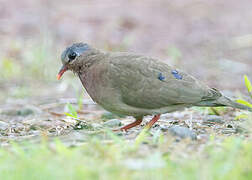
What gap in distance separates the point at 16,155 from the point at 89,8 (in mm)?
10027

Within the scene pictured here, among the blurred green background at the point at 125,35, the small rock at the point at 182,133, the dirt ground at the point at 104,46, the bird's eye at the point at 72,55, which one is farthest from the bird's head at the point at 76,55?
the blurred green background at the point at 125,35

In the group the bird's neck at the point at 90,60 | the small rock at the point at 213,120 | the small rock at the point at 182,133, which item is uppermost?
the bird's neck at the point at 90,60

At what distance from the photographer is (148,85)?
17.2 feet

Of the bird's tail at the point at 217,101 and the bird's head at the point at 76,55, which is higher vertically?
the bird's head at the point at 76,55

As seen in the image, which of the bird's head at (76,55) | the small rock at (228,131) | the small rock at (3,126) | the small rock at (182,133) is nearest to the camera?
the small rock at (182,133)

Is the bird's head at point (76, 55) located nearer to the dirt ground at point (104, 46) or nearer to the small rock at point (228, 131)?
the dirt ground at point (104, 46)

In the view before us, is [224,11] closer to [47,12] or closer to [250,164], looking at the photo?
[47,12]

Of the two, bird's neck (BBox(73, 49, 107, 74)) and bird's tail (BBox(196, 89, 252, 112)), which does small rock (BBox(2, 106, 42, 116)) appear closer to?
bird's neck (BBox(73, 49, 107, 74))

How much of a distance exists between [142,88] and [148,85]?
0.07 m

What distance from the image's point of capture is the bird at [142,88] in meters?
5.21

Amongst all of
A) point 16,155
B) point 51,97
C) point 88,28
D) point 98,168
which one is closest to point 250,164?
point 98,168

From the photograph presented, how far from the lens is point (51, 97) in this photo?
26.8 ft

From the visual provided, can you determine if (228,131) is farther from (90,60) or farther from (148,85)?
(90,60)

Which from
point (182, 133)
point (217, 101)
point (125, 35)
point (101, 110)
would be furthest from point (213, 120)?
point (125, 35)
